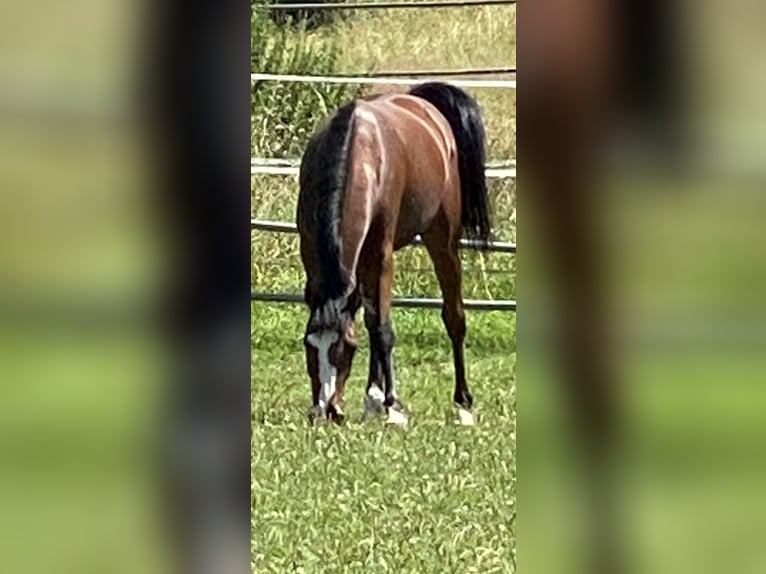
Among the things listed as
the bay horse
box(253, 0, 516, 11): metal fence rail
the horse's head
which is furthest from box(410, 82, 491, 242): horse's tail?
the horse's head

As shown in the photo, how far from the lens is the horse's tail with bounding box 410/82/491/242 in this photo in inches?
62.5

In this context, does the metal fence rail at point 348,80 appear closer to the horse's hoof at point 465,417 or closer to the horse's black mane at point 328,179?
the horse's black mane at point 328,179

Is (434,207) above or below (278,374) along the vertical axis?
above

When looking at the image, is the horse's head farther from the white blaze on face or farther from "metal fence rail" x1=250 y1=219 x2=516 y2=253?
"metal fence rail" x1=250 y1=219 x2=516 y2=253

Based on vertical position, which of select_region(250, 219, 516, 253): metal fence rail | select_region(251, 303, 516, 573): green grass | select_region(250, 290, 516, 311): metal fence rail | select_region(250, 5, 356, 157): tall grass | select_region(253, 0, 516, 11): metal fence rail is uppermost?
select_region(253, 0, 516, 11): metal fence rail

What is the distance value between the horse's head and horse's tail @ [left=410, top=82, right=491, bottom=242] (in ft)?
0.74

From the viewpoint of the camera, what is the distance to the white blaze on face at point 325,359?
164cm

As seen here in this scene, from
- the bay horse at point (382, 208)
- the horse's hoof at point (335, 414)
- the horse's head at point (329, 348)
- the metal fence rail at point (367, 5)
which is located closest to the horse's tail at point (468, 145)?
the bay horse at point (382, 208)
